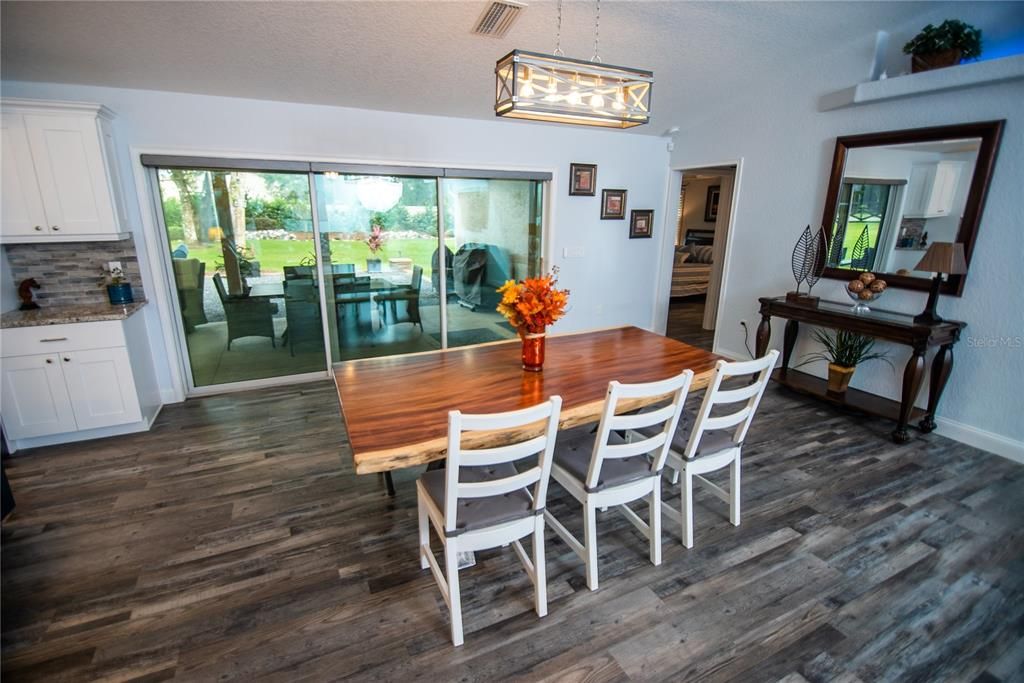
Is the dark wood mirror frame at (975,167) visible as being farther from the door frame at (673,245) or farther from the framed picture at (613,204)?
the framed picture at (613,204)

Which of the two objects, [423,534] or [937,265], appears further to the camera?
[937,265]

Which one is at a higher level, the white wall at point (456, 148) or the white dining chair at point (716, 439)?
the white wall at point (456, 148)

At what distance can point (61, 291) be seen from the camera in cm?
335

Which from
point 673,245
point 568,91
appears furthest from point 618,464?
point 673,245

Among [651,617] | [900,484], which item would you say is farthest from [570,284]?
[651,617]

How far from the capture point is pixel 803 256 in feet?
13.1

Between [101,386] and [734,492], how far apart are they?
161 inches

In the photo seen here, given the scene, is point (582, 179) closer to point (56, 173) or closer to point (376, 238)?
point (376, 238)

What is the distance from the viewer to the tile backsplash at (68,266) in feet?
10.6

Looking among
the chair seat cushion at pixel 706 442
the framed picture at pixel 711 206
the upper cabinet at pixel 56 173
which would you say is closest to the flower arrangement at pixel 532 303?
the chair seat cushion at pixel 706 442

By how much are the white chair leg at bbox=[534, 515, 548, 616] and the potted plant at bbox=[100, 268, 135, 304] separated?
3.51 m

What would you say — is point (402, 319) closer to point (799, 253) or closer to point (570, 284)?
point (570, 284)

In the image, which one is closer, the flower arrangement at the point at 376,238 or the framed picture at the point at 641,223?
the flower arrangement at the point at 376,238

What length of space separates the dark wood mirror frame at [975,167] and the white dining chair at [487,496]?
134 inches
